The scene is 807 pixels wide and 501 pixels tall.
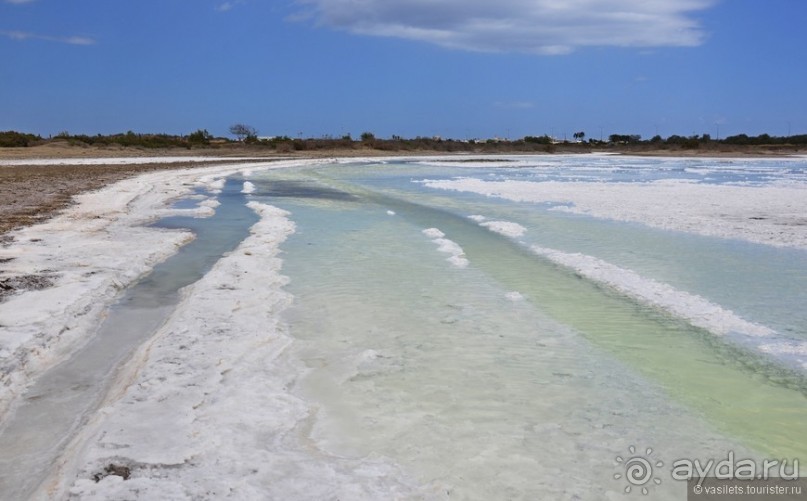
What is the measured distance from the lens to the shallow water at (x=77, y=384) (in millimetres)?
3729

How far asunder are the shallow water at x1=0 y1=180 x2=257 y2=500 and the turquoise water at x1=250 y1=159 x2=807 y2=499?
4.77 ft

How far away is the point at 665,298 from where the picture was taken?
7895 mm

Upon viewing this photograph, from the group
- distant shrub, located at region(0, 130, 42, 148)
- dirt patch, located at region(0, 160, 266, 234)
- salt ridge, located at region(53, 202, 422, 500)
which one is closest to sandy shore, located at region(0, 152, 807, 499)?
salt ridge, located at region(53, 202, 422, 500)

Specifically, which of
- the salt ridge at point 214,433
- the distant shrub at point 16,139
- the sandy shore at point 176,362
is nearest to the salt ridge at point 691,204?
the sandy shore at point 176,362

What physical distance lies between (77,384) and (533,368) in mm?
3496

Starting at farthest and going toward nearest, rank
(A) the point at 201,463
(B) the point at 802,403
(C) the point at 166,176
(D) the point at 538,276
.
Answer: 1. (C) the point at 166,176
2. (D) the point at 538,276
3. (B) the point at 802,403
4. (A) the point at 201,463

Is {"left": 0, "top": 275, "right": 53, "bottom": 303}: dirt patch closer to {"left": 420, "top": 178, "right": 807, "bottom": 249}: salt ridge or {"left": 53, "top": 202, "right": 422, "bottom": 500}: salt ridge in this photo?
{"left": 53, "top": 202, "right": 422, "bottom": 500}: salt ridge

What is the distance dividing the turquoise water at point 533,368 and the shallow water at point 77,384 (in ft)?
4.77

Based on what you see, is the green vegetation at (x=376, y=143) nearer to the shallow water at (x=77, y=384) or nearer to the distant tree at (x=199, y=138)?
the distant tree at (x=199, y=138)

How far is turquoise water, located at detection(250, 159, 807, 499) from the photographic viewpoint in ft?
13.3

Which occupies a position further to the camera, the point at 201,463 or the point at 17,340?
the point at 17,340

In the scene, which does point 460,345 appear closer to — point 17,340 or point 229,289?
point 229,289

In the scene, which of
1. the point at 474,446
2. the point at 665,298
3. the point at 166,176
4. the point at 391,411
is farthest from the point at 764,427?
the point at 166,176

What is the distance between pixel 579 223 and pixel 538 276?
613cm
